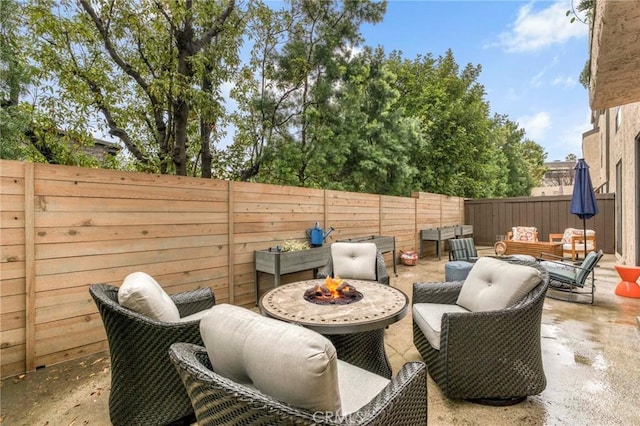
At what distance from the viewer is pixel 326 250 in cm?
463

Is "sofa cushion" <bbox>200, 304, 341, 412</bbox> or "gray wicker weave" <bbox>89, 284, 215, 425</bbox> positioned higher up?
"sofa cushion" <bbox>200, 304, 341, 412</bbox>

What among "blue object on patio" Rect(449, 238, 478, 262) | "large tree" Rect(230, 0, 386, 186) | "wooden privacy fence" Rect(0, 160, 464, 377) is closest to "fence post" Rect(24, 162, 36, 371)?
"wooden privacy fence" Rect(0, 160, 464, 377)

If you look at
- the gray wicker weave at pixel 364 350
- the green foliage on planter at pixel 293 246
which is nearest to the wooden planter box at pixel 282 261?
the green foliage on planter at pixel 293 246

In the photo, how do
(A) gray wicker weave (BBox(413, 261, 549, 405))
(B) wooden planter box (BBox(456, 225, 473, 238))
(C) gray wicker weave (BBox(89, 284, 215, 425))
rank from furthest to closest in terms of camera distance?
1. (B) wooden planter box (BBox(456, 225, 473, 238))
2. (A) gray wicker weave (BBox(413, 261, 549, 405))
3. (C) gray wicker weave (BBox(89, 284, 215, 425))

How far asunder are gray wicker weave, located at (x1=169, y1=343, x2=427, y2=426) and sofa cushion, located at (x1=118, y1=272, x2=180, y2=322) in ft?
2.41

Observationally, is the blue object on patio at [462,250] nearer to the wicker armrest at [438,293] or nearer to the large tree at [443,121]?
the wicker armrest at [438,293]

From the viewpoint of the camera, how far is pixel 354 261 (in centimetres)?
354

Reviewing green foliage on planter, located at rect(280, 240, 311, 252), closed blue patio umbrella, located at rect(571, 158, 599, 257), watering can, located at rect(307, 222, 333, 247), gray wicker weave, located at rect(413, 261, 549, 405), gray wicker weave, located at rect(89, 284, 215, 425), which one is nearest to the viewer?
gray wicker weave, located at rect(89, 284, 215, 425)

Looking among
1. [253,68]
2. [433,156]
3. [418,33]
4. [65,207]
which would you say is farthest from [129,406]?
[433,156]

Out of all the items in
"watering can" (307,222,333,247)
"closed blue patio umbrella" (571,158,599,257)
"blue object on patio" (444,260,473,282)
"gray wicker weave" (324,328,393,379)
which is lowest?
"gray wicker weave" (324,328,393,379)

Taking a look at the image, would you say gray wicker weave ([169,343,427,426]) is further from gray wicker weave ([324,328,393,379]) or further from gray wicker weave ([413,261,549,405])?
gray wicker weave ([324,328,393,379])

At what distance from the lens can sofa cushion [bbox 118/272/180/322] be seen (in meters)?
1.73

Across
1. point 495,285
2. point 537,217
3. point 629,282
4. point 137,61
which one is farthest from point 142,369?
point 537,217

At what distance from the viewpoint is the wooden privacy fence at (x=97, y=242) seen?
238 cm
